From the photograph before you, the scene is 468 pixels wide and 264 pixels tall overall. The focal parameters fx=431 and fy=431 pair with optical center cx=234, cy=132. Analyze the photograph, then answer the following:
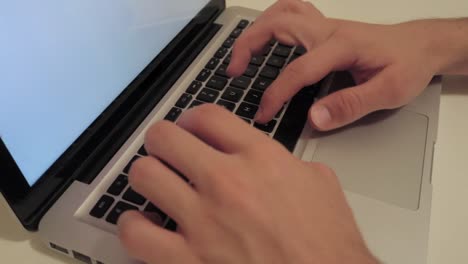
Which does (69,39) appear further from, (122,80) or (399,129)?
(399,129)

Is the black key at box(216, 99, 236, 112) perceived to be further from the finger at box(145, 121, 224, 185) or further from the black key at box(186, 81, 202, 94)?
the finger at box(145, 121, 224, 185)

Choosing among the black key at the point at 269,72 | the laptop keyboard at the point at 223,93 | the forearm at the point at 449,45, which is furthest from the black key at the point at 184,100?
the forearm at the point at 449,45

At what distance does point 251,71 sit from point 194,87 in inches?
3.1

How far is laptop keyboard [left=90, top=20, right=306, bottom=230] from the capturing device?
388mm

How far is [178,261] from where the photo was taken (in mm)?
302

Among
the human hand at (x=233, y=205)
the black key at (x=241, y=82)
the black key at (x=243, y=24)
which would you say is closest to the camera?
the human hand at (x=233, y=205)

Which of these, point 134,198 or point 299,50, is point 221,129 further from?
point 299,50

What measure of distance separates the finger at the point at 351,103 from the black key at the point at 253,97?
8 cm

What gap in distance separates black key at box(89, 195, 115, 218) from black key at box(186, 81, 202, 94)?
0.17 m

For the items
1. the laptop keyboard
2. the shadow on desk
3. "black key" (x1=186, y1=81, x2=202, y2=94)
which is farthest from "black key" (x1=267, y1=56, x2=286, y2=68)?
the shadow on desk

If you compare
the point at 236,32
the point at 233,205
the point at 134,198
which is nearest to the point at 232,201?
the point at 233,205

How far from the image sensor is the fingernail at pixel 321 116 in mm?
444

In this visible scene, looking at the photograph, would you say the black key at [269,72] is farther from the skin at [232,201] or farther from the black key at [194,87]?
the skin at [232,201]

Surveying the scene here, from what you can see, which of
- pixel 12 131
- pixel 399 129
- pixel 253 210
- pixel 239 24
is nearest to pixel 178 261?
pixel 253 210
